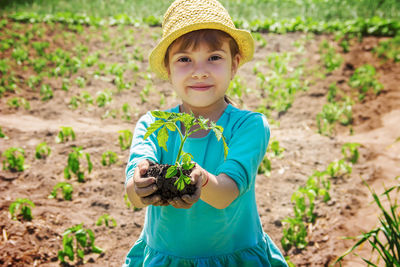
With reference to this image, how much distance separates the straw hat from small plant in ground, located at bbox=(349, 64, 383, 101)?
13.6ft

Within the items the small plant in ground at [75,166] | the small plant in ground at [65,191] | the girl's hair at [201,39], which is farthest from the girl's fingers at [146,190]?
the small plant in ground at [75,166]

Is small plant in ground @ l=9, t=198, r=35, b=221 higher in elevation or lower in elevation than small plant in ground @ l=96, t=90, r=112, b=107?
lower

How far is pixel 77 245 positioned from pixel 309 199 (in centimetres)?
205

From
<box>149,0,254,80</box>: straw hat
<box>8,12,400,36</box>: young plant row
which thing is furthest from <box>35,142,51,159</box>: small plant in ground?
<box>8,12,400,36</box>: young plant row

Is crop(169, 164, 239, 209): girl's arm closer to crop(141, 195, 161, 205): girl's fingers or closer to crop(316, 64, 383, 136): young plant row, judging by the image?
crop(141, 195, 161, 205): girl's fingers

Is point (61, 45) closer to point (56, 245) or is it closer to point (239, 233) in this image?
point (56, 245)

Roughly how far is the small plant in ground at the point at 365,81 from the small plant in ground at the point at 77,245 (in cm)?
427

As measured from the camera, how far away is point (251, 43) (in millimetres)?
2197

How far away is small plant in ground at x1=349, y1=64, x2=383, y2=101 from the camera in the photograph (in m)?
5.77

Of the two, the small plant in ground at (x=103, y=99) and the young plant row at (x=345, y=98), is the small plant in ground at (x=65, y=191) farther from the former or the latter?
the young plant row at (x=345, y=98)

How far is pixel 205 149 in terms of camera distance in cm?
206

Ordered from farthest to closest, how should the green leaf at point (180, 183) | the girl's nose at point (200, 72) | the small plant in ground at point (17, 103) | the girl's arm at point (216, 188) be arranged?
the small plant in ground at point (17, 103)
the girl's nose at point (200, 72)
the girl's arm at point (216, 188)
the green leaf at point (180, 183)

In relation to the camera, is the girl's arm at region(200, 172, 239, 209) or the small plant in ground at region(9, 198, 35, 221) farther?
the small plant in ground at region(9, 198, 35, 221)

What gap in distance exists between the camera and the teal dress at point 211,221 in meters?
2.01
